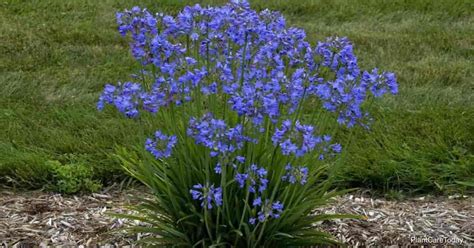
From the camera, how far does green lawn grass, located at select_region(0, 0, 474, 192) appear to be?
3.98m

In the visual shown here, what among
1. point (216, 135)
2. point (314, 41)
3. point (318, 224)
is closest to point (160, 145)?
point (216, 135)

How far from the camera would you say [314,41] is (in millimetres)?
6539

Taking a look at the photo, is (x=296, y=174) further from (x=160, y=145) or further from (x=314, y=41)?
(x=314, y=41)

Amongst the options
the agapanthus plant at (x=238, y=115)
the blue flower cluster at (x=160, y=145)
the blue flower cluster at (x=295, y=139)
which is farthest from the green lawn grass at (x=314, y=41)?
the blue flower cluster at (x=295, y=139)

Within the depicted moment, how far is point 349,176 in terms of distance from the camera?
12.9ft

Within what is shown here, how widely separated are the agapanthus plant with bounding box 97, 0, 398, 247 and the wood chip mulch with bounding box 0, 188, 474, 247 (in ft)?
1.31

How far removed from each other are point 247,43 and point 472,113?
2.61 meters

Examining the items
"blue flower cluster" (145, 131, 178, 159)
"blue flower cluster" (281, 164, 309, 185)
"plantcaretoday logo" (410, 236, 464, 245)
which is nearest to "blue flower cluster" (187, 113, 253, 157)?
"blue flower cluster" (145, 131, 178, 159)

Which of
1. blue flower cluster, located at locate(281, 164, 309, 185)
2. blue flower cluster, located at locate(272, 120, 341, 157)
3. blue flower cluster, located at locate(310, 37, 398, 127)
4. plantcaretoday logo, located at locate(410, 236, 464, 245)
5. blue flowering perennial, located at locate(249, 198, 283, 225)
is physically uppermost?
blue flower cluster, located at locate(310, 37, 398, 127)

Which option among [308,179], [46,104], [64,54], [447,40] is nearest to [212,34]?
[308,179]

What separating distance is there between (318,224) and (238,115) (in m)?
0.91

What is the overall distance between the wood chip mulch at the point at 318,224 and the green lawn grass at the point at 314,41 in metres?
0.18

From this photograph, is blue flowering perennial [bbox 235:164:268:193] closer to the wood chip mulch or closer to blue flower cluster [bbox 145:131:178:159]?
blue flower cluster [bbox 145:131:178:159]

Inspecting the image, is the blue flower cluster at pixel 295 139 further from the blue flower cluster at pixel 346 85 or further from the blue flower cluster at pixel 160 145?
the blue flower cluster at pixel 160 145
